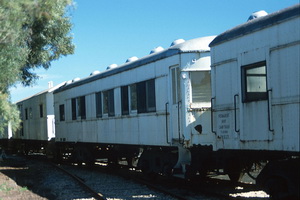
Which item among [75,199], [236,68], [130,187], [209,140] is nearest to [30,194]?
[75,199]

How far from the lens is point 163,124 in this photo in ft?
35.6

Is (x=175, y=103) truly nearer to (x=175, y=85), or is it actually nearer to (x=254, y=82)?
(x=175, y=85)

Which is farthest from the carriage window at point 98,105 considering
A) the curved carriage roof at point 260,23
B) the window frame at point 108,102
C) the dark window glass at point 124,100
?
the curved carriage roof at point 260,23

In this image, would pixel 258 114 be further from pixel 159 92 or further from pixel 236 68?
pixel 159 92

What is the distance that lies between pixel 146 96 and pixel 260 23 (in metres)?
4.82

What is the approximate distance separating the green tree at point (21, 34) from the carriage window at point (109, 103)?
248 centimetres

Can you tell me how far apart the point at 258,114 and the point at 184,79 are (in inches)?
111

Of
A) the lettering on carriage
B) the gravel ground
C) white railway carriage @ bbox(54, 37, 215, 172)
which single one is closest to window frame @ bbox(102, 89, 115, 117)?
white railway carriage @ bbox(54, 37, 215, 172)

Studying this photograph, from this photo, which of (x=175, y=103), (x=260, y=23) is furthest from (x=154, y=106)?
(x=260, y=23)

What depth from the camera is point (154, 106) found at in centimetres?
1134

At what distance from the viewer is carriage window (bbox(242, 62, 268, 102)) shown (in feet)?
24.7

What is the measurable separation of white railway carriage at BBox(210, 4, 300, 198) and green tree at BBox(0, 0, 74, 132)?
13.8 feet

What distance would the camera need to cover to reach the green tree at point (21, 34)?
9.36 metres

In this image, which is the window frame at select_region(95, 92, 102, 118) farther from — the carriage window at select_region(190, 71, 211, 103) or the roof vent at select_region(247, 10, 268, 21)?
the roof vent at select_region(247, 10, 268, 21)
